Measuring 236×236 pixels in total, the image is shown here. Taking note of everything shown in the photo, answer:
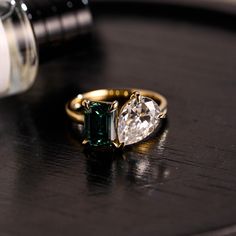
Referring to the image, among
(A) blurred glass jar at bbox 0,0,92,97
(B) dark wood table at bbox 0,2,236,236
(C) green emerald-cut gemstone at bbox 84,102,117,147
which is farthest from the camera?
(A) blurred glass jar at bbox 0,0,92,97

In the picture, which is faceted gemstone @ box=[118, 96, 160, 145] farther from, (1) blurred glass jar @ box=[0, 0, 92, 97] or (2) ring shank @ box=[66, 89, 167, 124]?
(1) blurred glass jar @ box=[0, 0, 92, 97]

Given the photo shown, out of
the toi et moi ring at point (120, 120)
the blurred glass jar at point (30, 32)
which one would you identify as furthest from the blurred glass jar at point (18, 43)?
the toi et moi ring at point (120, 120)

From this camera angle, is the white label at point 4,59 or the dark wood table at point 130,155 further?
the white label at point 4,59

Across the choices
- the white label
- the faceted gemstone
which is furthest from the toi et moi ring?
the white label

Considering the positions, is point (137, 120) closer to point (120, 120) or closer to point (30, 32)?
point (120, 120)

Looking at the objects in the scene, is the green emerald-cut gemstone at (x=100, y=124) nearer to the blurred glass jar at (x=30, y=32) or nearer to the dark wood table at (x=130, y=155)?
the dark wood table at (x=130, y=155)

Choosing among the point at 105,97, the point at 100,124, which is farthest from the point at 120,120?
the point at 105,97
